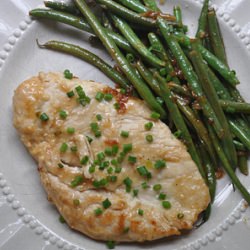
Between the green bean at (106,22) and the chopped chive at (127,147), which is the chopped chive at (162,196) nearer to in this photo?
the chopped chive at (127,147)

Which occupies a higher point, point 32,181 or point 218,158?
point 218,158

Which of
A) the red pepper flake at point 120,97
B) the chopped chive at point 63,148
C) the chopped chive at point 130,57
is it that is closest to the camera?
the chopped chive at point 63,148

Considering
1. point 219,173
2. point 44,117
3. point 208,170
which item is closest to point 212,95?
point 208,170

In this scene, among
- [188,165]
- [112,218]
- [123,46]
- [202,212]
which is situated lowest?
[112,218]

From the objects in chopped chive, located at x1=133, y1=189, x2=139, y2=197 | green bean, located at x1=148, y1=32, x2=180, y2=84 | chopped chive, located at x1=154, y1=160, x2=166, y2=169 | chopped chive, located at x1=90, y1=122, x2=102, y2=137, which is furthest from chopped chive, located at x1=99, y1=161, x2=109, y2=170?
green bean, located at x1=148, y1=32, x2=180, y2=84

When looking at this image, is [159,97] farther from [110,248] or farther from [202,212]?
[110,248]

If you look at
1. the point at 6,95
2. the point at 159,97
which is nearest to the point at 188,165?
the point at 159,97

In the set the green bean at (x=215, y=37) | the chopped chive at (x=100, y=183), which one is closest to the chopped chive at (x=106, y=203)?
the chopped chive at (x=100, y=183)
